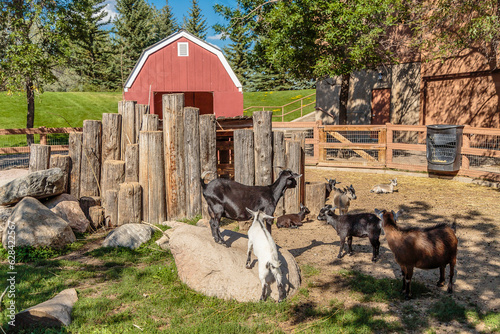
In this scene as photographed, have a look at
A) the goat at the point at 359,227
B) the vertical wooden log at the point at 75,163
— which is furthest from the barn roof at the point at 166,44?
the goat at the point at 359,227

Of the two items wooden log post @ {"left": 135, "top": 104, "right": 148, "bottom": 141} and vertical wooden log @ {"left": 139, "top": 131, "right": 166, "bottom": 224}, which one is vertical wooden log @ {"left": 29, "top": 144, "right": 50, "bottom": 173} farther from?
vertical wooden log @ {"left": 139, "top": 131, "right": 166, "bottom": 224}

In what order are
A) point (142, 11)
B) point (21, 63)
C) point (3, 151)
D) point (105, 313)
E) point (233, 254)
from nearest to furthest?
point (105, 313) → point (233, 254) → point (3, 151) → point (21, 63) → point (142, 11)

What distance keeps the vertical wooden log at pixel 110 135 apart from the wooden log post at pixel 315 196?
4503mm

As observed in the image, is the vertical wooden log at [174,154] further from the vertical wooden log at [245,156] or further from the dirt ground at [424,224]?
the dirt ground at [424,224]

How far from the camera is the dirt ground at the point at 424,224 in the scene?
5320mm

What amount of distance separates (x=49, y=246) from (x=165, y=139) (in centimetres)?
305

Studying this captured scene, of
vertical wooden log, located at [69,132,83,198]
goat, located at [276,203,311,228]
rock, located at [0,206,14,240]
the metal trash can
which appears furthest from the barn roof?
goat, located at [276,203,311,228]

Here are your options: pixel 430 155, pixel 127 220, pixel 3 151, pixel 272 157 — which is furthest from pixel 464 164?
pixel 3 151

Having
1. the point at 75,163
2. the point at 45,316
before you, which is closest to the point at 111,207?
the point at 75,163

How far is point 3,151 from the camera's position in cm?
1216

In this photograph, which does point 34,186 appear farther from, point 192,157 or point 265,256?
point 265,256

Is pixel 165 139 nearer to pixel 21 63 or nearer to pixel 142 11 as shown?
pixel 21 63

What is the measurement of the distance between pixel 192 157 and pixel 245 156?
1105 millimetres

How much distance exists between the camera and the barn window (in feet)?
58.6
